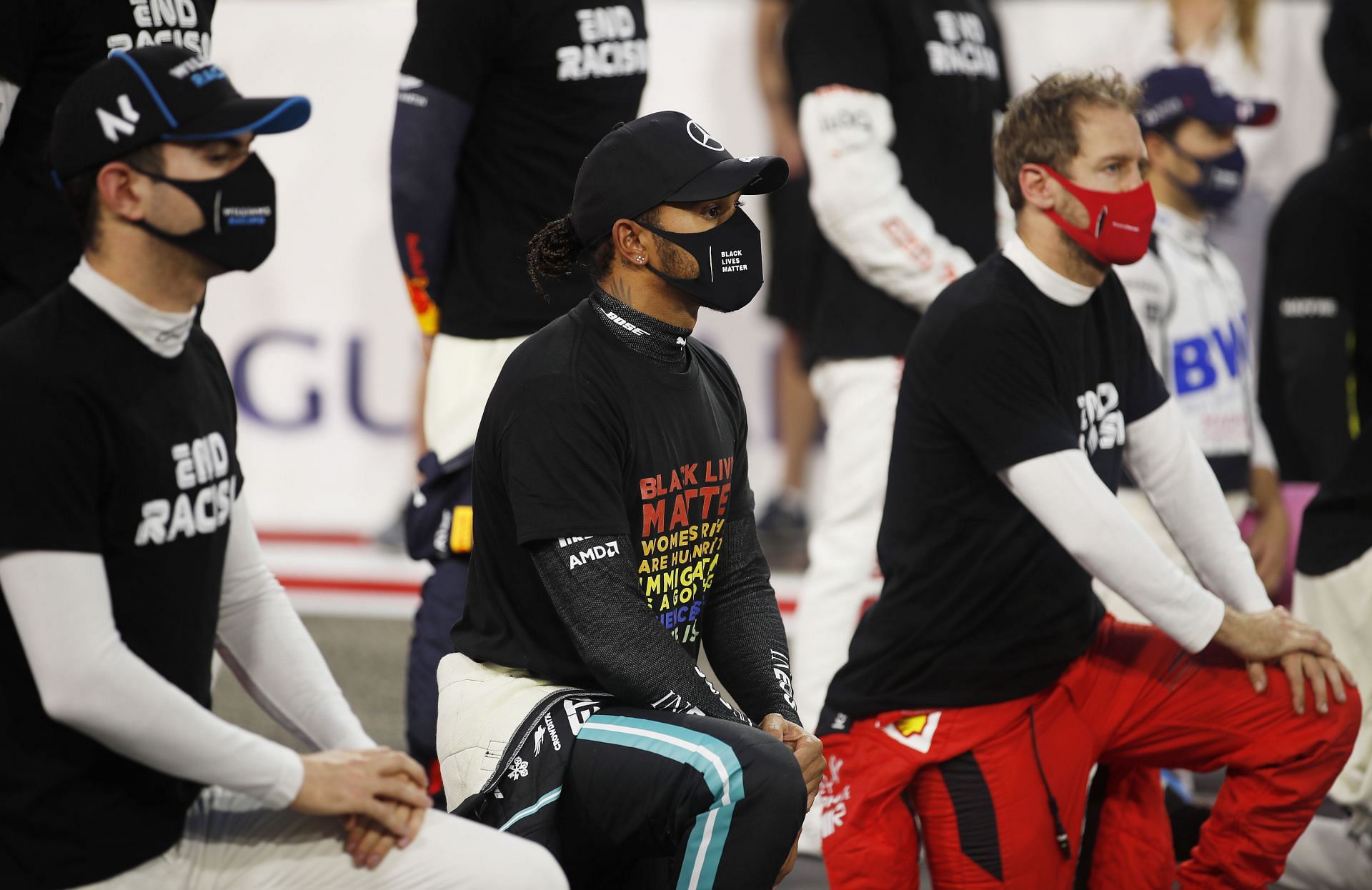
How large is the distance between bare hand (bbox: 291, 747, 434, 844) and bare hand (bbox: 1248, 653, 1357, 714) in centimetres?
166

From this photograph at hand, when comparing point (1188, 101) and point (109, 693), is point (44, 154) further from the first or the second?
point (1188, 101)

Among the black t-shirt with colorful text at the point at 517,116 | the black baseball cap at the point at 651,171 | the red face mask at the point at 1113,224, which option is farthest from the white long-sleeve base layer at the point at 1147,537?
the black t-shirt with colorful text at the point at 517,116

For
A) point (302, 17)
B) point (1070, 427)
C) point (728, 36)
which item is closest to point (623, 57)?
point (1070, 427)

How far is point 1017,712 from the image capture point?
3.03 meters

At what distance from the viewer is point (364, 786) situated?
6.84 ft

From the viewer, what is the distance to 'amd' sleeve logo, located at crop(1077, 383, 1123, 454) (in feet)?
9.99

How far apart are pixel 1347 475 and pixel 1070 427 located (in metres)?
0.95

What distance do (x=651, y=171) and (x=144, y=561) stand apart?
97 cm

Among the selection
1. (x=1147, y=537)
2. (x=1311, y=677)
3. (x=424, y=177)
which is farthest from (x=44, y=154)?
(x=1311, y=677)

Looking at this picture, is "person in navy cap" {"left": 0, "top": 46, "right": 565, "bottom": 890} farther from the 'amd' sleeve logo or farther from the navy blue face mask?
the navy blue face mask

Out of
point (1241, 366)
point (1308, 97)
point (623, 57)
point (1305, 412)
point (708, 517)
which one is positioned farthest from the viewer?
point (1308, 97)

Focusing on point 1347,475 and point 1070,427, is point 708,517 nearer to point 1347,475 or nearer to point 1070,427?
point 1070,427

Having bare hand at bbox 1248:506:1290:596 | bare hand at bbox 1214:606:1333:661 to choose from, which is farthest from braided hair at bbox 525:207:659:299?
bare hand at bbox 1248:506:1290:596

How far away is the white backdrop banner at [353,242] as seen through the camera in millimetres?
6344
